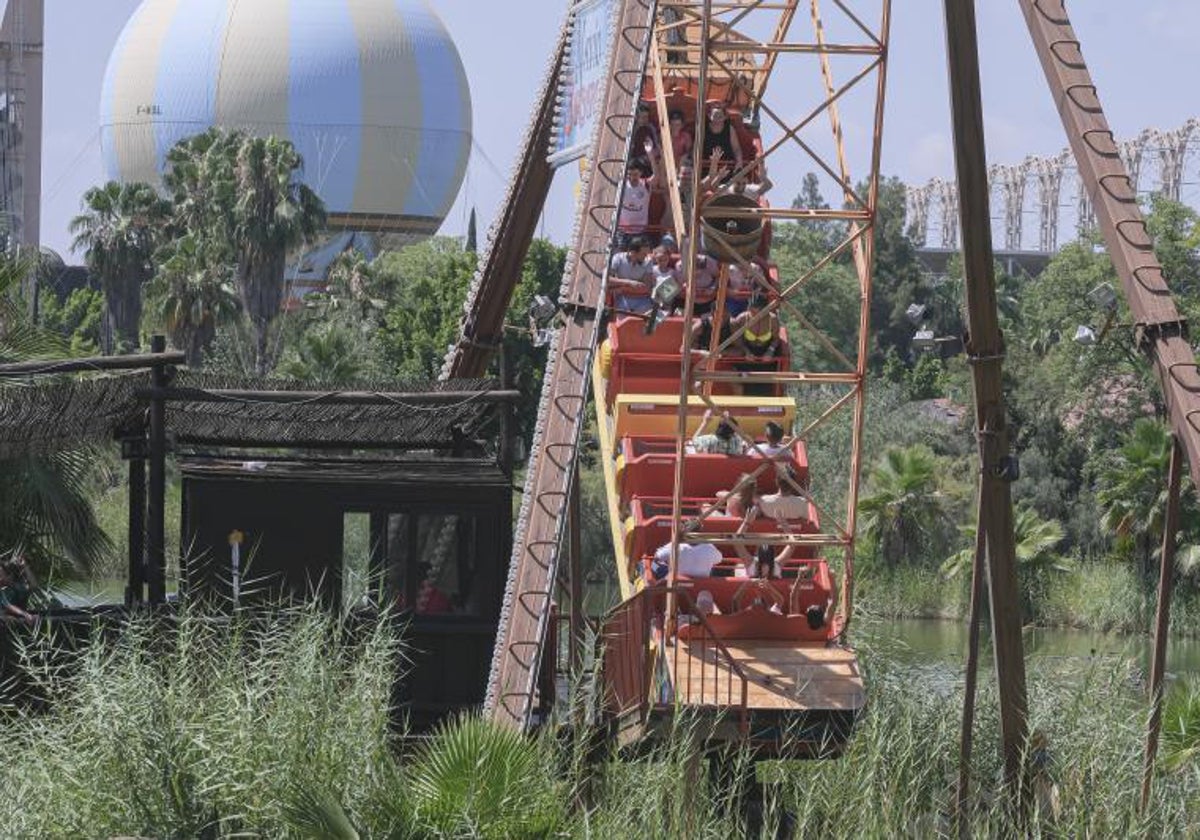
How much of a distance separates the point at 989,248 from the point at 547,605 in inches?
147

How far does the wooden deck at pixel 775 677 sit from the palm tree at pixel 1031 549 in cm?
2770

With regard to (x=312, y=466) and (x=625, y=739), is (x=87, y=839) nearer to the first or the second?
(x=625, y=739)

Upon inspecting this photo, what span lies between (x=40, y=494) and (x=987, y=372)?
28.7 feet

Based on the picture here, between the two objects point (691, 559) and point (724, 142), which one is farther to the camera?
point (724, 142)

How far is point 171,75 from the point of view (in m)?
107

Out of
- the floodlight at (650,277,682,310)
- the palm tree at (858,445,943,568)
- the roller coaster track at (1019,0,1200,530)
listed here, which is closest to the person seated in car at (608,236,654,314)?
the floodlight at (650,277,682,310)

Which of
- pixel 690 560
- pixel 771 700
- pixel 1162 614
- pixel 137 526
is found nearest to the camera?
pixel 1162 614

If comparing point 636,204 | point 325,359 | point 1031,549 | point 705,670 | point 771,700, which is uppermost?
point 636,204

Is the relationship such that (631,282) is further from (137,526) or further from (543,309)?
Answer: (137,526)

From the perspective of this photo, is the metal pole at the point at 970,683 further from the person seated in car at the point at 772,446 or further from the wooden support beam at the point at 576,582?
the wooden support beam at the point at 576,582

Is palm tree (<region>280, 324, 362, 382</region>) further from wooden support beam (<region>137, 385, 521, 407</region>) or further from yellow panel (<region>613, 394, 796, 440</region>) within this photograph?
yellow panel (<region>613, 394, 796, 440</region>)

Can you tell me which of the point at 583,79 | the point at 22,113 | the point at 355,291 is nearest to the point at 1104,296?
the point at 583,79

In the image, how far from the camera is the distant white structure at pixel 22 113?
97500 millimetres

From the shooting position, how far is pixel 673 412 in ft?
69.9
